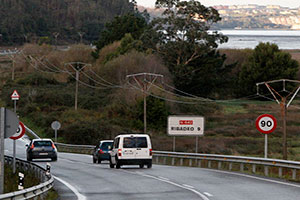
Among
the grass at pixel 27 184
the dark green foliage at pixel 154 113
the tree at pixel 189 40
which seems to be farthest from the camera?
the tree at pixel 189 40

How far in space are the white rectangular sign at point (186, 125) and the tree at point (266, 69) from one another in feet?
209

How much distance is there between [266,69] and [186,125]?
2612 inches

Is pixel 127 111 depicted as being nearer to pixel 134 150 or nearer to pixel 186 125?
pixel 186 125

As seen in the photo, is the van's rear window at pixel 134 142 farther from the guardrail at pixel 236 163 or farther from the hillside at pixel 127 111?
the hillside at pixel 127 111

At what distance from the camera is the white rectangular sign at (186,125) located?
154 feet

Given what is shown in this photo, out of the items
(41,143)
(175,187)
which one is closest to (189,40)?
(41,143)

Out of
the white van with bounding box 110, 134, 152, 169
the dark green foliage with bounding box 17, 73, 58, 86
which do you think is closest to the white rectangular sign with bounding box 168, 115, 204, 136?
the white van with bounding box 110, 134, 152, 169

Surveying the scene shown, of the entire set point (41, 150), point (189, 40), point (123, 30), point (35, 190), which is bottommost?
point (41, 150)

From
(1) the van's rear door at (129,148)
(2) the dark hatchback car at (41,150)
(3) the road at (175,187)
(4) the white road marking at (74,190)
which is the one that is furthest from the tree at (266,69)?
(4) the white road marking at (74,190)

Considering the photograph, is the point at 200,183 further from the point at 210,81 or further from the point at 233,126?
the point at 210,81

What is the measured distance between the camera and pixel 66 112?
9012 cm

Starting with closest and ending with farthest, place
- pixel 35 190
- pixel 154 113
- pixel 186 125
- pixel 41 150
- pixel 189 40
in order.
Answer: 1. pixel 35 190
2. pixel 41 150
3. pixel 186 125
4. pixel 154 113
5. pixel 189 40

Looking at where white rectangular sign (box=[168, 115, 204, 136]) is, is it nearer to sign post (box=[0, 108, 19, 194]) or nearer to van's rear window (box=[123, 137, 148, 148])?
van's rear window (box=[123, 137, 148, 148])

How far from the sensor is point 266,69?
11100 cm
